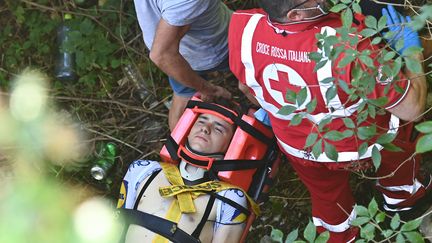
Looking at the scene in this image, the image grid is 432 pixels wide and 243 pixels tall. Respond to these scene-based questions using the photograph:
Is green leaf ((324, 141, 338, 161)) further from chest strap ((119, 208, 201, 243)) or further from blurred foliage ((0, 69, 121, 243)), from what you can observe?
chest strap ((119, 208, 201, 243))

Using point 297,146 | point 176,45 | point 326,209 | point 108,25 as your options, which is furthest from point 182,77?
point 108,25

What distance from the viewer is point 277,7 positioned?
2.33m

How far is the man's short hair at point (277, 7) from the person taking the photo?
2289 mm

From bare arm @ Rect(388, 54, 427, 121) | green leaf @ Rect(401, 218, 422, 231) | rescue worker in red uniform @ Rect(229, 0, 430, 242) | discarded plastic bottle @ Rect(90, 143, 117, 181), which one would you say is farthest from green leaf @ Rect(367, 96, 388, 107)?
discarded plastic bottle @ Rect(90, 143, 117, 181)

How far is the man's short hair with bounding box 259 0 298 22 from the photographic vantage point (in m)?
2.29

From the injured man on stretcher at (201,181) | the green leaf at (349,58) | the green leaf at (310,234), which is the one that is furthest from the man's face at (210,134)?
the green leaf at (349,58)

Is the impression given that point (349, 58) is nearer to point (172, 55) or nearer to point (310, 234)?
point (310, 234)

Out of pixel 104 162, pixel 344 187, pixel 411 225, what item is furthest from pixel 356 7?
pixel 104 162

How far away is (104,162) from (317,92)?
2.26 m

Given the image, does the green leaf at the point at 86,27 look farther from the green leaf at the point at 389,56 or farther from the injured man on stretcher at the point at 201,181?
the green leaf at the point at 389,56

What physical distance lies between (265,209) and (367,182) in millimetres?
696

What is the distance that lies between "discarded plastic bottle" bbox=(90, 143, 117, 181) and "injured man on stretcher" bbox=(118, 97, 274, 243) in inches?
32.1

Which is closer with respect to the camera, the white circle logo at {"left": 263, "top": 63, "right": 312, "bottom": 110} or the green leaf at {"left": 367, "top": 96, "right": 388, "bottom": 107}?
the green leaf at {"left": 367, "top": 96, "right": 388, "bottom": 107}

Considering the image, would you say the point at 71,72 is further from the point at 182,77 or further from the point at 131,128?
the point at 182,77
